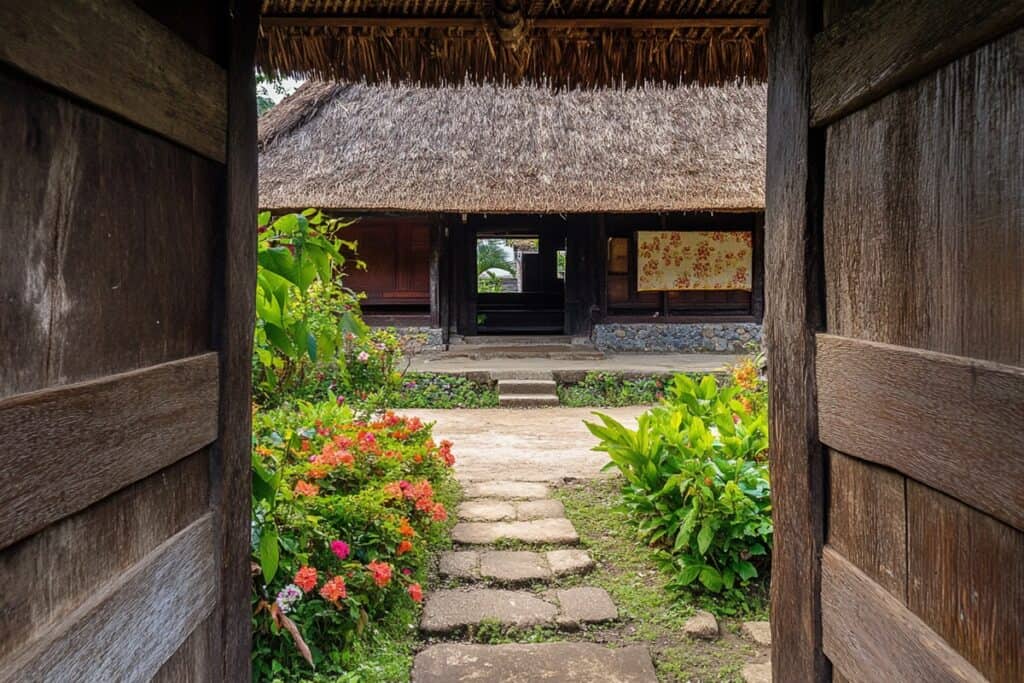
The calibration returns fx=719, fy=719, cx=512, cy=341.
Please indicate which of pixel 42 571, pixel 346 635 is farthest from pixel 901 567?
pixel 346 635

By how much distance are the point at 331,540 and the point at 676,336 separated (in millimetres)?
8722

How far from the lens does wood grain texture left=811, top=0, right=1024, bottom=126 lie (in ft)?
3.04

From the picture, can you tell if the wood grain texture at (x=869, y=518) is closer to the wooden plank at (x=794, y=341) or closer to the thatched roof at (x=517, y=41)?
the wooden plank at (x=794, y=341)

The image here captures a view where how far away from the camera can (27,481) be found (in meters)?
0.89

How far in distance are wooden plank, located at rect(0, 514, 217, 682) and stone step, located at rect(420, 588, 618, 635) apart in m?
1.51

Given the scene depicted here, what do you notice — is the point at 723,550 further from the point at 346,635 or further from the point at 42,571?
the point at 42,571

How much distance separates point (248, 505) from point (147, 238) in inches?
26.4

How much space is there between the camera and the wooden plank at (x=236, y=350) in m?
1.46

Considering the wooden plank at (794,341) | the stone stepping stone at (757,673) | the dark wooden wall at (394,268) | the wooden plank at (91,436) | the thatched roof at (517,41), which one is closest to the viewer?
the wooden plank at (91,436)

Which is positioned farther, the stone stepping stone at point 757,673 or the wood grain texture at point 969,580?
the stone stepping stone at point 757,673

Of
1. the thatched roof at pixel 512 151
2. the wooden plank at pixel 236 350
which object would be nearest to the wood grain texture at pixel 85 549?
the wooden plank at pixel 236 350

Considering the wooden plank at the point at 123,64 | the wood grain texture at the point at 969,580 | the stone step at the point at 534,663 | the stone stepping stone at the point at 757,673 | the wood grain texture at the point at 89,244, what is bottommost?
the stone stepping stone at the point at 757,673

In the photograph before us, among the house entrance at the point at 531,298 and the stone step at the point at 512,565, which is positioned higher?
the house entrance at the point at 531,298

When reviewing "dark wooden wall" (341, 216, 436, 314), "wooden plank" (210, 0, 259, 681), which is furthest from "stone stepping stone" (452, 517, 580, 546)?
"dark wooden wall" (341, 216, 436, 314)
